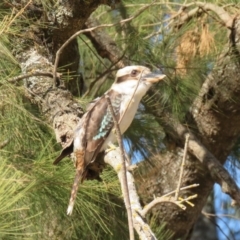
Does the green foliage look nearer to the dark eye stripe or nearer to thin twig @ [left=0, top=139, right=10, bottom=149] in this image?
thin twig @ [left=0, top=139, right=10, bottom=149]

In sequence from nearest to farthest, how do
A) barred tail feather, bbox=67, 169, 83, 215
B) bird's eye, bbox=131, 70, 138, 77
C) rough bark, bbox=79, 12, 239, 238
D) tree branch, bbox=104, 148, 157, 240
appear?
tree branch, bbox=104, 148, 157, 240, barred tail feather, bbox=67, 169, 83, 215, bird's eye, bbox=131, 70, 138, 77, rough bark, bbox=79, 12, 239, 238

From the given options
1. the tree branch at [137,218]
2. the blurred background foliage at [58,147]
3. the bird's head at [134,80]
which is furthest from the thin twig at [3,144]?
the tree branch at [137,218]

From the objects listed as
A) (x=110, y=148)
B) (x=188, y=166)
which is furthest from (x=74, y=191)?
(x=188, y=166)

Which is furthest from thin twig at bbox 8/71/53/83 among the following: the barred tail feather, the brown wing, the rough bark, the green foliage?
the rough bark

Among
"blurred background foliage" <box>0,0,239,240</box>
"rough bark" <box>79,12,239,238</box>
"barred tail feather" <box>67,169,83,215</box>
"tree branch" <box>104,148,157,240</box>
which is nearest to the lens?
"tree branch" <box>104,148,157,240</box>

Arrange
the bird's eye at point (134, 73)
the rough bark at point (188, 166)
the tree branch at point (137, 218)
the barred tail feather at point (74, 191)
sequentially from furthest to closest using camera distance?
the rough bark at point (188, 166) < the bird's eye at point (134, 73) < the barred tail feather at point (74, 191) < the tree branch at point (137, 218)

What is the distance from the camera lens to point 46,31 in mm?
1767

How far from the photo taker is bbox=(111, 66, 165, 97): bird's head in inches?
62.3

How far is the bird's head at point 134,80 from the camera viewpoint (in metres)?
1.58

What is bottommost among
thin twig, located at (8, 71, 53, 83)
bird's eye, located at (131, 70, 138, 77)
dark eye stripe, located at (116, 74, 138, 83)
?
dark eye stripe, located at (116, 74, 138, 83)

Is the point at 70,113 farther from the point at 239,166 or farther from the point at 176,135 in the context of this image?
the point at 239,166

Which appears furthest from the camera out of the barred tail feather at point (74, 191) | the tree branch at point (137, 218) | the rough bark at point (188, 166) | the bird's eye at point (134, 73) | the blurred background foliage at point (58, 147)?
the rough bark at point (188, 166)

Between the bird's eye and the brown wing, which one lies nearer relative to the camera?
the brown wing

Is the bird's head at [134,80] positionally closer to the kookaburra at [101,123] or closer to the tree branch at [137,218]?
the kookaburra at [101,123]
